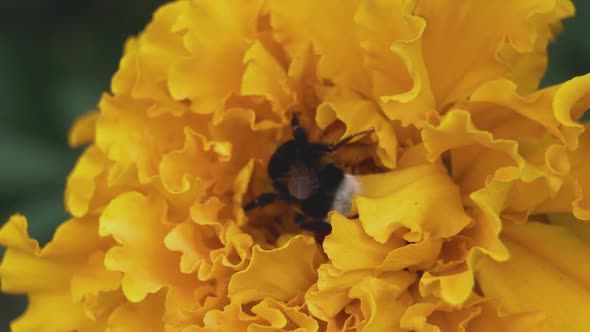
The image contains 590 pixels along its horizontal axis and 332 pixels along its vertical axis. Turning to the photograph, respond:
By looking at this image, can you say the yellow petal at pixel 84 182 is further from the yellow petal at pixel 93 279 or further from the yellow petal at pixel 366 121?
the yellow petal at pixel 366 121

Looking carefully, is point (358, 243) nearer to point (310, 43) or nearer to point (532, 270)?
point (532, 270)

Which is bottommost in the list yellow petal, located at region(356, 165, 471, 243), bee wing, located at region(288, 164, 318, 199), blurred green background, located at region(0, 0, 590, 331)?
blurred green background, located at region(0, 0, 590, 331)

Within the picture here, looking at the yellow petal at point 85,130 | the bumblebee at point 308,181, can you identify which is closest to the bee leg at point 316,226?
the bumblebee at point 308,181

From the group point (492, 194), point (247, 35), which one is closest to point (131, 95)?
point (247, 35)

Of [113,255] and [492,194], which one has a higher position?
[492,194]

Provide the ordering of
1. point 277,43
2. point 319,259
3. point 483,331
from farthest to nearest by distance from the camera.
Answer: point 277,43
point 319,259
point 483,331

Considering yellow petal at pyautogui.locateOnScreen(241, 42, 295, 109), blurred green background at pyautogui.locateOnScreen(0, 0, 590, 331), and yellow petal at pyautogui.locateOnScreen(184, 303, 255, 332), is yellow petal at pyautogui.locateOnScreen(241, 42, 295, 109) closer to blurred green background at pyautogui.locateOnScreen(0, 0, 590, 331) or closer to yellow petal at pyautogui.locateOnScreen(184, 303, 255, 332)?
yellow petal at pyautogui.locateOnScreen(184, 303, 255, 332)

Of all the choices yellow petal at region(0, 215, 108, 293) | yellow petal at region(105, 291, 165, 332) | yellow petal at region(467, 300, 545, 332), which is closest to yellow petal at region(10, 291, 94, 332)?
yellow petal at region(0, 215, 108, 293)
